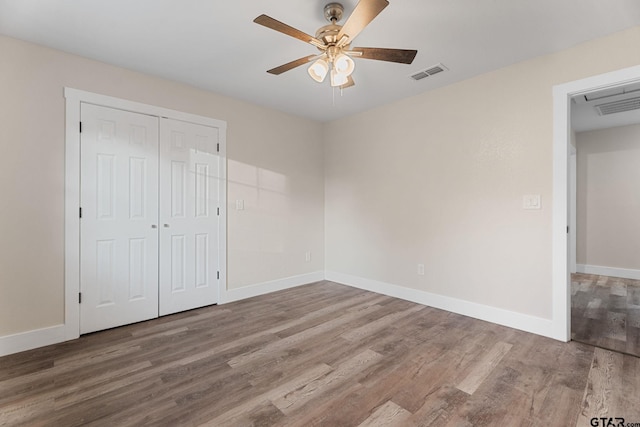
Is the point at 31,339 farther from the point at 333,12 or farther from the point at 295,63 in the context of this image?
the point at 333,12

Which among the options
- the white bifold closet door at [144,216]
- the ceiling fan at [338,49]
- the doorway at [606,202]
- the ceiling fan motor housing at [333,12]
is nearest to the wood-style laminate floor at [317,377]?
the white bifold closet door at [144,216]

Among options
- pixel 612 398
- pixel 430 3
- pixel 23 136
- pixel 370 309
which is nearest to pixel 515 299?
pixel 612 398

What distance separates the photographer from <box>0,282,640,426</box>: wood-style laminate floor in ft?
5.34

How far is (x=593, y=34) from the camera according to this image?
2.29 meters

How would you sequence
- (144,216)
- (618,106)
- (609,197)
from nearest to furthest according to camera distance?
(144,216) → (618,106) → (609,197)

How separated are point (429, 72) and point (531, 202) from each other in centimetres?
158

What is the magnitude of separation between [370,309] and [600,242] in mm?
4428

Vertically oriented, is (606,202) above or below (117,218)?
above

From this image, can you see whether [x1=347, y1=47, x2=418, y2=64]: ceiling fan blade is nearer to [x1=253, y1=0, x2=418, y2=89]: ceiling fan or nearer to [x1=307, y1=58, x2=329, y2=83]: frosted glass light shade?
[x1=253, y1=0, x2=418, y2=89]: ceiling fan

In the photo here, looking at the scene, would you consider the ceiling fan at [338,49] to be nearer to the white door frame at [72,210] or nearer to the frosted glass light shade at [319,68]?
the frosted glass light shade at [319,68]

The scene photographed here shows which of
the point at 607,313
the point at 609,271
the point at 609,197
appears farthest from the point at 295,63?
the point at 609,271

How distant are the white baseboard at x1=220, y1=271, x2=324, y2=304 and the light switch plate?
288cm

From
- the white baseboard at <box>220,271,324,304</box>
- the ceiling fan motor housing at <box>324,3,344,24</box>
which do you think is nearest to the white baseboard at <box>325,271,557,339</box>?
the white baseboard at <box>220,271,324,304</box>

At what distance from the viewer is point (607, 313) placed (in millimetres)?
3107
